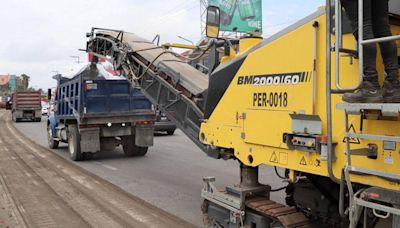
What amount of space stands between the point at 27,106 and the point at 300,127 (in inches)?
1365

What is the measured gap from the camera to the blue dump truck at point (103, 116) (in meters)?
11.5

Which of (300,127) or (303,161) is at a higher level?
(300,127)

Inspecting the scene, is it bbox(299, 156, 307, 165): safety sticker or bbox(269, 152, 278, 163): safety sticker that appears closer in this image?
bbox(299, 156, 307, 165): safety sticker

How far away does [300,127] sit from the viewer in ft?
11.9

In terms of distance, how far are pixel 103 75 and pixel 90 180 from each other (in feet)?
13.0

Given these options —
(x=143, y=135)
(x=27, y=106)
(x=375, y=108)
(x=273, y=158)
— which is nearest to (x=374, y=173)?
(x=375, y=108)

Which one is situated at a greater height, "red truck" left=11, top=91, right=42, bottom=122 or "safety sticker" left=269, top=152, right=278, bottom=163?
"red truck" left=11, top=91, right=42, bottom=122

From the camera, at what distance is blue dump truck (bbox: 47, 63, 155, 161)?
1150 cm

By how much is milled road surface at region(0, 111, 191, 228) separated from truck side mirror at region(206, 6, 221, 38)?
266cm

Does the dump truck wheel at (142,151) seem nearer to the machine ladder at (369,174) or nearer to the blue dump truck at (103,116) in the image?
the blue dump truck at (103,116)

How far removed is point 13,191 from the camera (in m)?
7.86

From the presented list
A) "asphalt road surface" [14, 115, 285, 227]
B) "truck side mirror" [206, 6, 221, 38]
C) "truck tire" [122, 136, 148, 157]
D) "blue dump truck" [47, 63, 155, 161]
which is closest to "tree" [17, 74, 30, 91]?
"asphalt road surface" [14, 115, 285, 227]

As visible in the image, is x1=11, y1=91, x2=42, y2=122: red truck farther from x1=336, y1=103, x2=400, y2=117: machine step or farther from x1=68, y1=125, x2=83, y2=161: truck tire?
x1=336, y1=103, x2=400, y2=117: machine step

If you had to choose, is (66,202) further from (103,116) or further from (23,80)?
(23,80)
